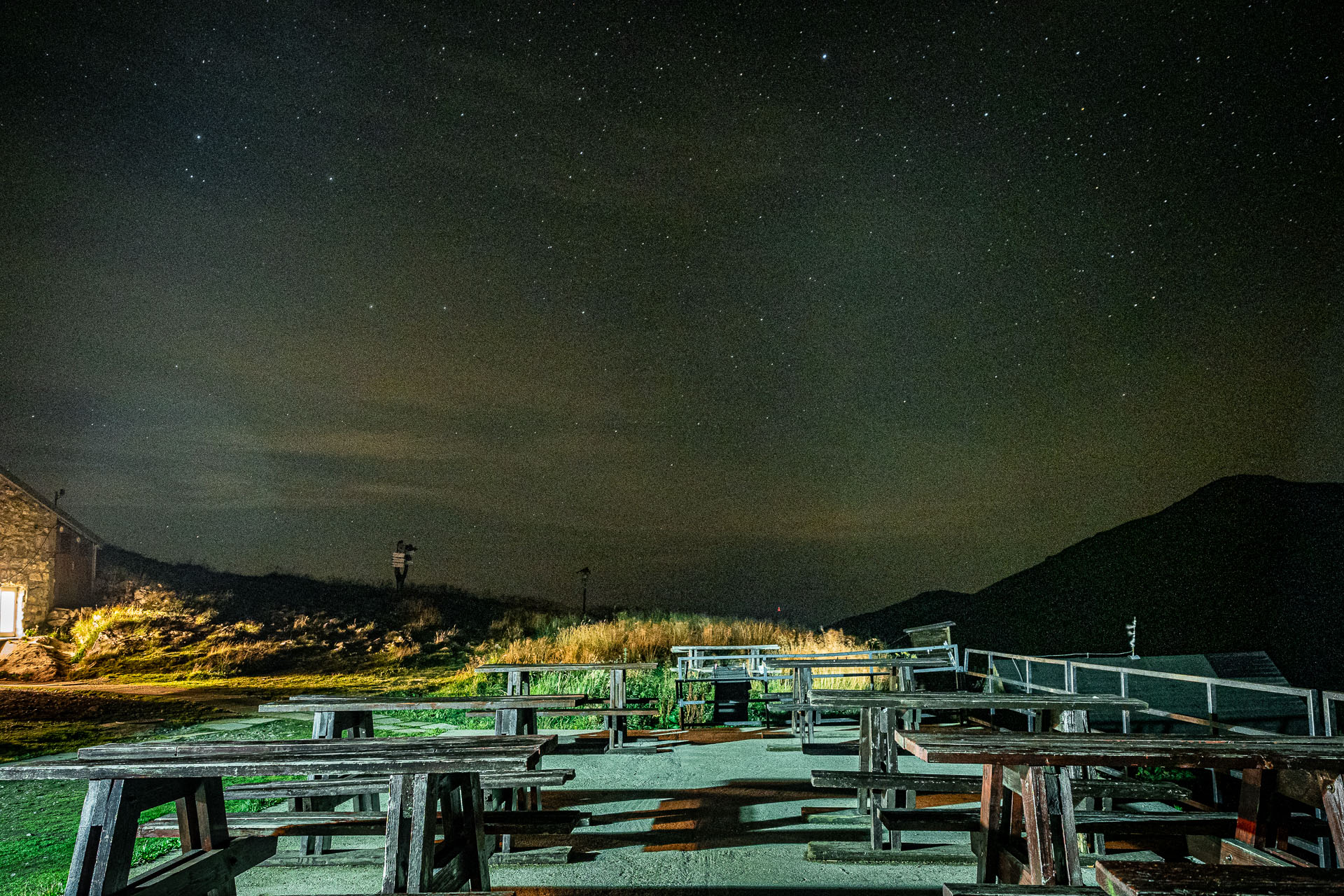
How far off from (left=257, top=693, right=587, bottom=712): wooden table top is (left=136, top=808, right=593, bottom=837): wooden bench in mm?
956

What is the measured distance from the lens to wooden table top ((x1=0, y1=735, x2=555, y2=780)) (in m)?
3.36

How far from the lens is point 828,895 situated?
179 inches

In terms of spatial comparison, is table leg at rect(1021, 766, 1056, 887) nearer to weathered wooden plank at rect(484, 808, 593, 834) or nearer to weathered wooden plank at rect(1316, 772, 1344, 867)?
A: weathered wooden plank at rect(1316, 772, 1344, 867)

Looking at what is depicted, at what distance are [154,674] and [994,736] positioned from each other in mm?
22882

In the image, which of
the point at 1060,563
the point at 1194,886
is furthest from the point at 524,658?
the point at 1060,563

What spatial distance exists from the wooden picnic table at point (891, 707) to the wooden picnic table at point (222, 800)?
7.72ft

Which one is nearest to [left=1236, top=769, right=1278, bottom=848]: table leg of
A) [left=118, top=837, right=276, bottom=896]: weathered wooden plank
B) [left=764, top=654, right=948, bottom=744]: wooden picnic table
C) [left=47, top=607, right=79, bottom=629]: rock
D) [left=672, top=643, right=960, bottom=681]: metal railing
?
[left=118, top=837, right=276, bottom=896]: weathered wooden plank

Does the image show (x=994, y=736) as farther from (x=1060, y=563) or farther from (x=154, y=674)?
(x=1060, y=563)

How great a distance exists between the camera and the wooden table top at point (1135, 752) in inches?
130

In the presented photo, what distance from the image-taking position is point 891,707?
18.0ft

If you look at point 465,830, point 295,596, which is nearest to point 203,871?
point 465,830

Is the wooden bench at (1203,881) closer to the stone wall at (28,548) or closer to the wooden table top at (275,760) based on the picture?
the wooden table top at (275,760)

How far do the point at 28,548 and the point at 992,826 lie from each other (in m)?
25.4

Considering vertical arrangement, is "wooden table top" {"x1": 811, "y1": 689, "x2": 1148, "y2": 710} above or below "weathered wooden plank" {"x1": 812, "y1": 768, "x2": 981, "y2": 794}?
above
